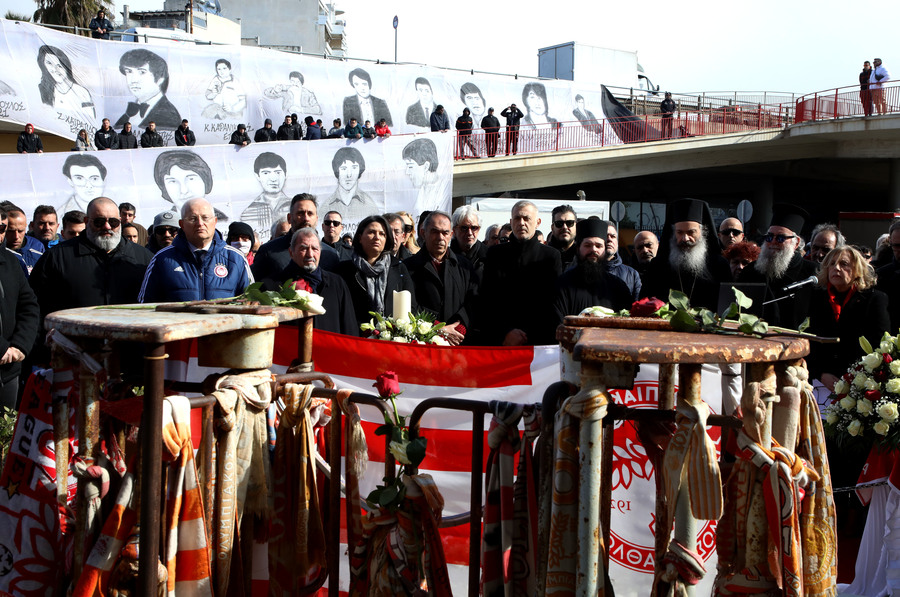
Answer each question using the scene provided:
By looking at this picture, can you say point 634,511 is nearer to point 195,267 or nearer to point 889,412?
point 889,412

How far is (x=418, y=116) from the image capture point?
23.7 m

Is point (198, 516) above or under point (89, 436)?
under

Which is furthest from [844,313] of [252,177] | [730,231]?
[252,177]

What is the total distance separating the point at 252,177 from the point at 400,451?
14428 millimetres

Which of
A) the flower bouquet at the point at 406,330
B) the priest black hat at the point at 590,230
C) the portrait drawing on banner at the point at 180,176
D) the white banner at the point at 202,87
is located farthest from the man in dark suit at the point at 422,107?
the flower bouquet at the point at 406,330

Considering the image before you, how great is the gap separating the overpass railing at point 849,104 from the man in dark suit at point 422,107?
1482 cm

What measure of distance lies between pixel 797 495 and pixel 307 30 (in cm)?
4925

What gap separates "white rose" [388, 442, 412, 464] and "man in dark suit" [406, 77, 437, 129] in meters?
21.6

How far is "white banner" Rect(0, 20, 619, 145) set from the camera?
1802 centimetres

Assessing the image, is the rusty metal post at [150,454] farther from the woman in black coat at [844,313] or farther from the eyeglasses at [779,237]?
the eyeglasses at [779,237]

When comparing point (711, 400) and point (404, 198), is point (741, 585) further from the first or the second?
point (404, 198)

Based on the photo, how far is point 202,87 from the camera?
20.3 metres

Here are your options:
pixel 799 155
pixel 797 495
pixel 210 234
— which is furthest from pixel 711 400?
pixel 799 155

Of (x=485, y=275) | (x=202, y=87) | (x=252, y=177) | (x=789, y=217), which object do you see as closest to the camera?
(x=485, y=275)
